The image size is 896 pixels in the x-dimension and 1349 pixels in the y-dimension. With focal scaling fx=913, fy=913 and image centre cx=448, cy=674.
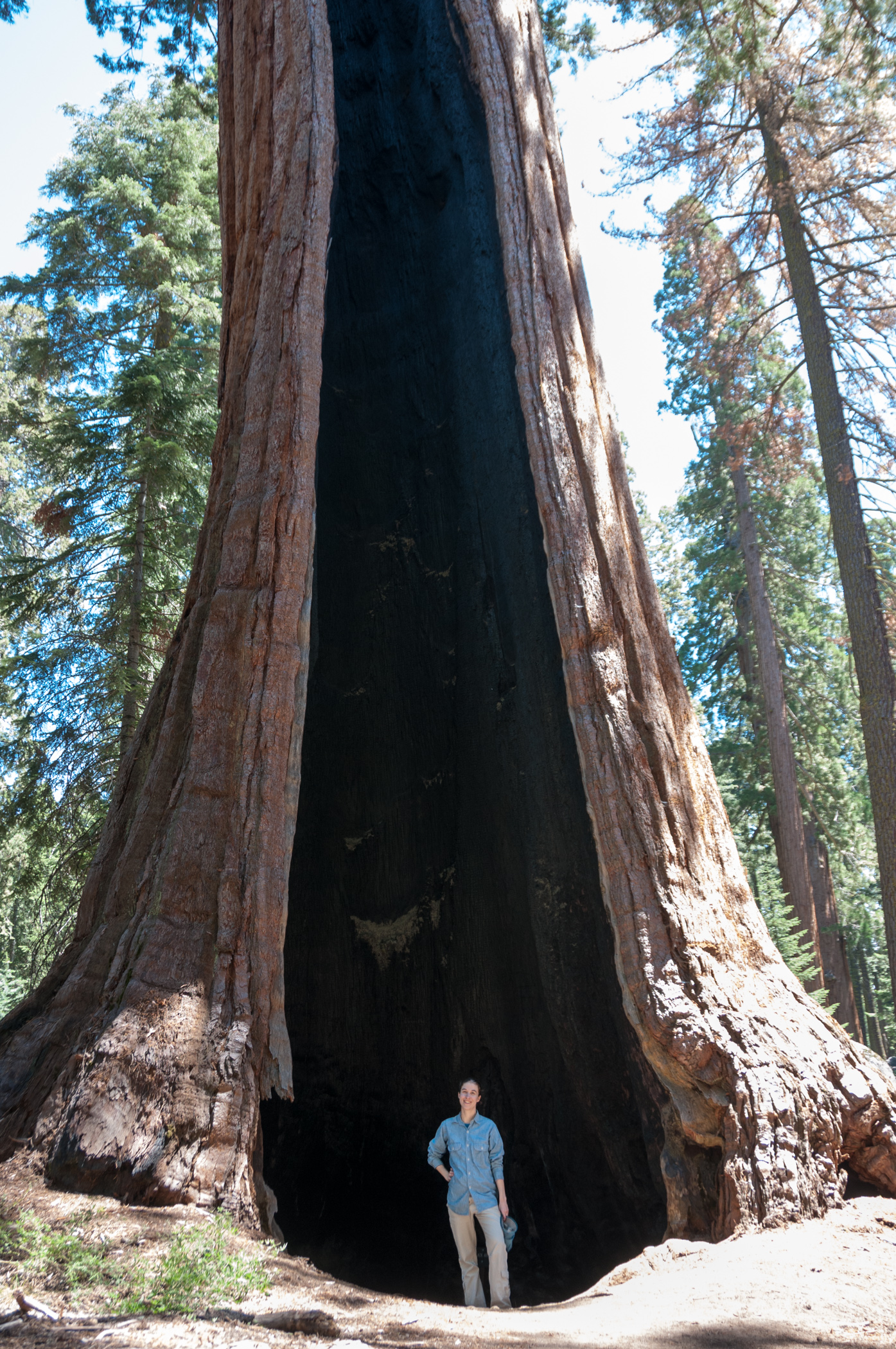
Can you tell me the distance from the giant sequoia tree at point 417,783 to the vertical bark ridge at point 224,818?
0.05 ft

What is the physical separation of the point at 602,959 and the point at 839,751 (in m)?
17.1

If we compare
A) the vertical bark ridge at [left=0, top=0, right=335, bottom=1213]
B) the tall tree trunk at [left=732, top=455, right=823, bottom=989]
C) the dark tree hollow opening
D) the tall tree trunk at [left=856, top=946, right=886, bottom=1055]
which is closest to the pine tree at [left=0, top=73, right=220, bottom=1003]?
the dark tree hollow opening

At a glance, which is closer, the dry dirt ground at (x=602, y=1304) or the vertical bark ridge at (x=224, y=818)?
the dry dirt ground at (x=602, y=1304)

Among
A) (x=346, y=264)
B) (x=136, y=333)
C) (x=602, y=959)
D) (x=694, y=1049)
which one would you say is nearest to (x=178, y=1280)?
(x=694, y=1049)

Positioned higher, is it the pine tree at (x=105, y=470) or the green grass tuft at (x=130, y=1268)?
the pine tree at (x=105, y=470)

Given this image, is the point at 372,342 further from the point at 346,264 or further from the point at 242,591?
the point at 242,591

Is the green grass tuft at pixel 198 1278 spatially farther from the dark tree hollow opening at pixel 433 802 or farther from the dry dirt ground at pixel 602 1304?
the dark tree hollow opening at pixel 433 802

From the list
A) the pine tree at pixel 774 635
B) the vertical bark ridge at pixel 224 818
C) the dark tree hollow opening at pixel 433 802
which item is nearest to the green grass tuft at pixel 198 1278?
the vertical bark ridge at pixel 224 818

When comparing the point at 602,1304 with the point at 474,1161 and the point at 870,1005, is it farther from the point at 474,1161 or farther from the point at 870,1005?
the point at 870,1005

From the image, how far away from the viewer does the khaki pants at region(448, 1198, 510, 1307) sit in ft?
13.7

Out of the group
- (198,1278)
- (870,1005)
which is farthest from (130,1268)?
(870,1005)

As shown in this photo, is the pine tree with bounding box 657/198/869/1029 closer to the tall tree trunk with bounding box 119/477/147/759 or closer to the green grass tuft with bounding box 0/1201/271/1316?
the tall tree trunk with bounding box 119/477/147/759

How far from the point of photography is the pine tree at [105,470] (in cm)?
980

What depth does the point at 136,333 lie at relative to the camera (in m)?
15.4
